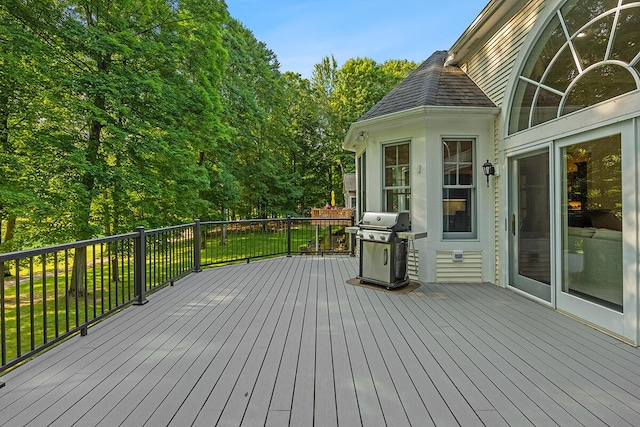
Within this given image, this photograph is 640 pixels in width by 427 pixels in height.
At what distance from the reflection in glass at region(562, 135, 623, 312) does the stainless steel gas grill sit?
192 centimetres

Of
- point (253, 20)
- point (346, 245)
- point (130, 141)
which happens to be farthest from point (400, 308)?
point (253, 20)

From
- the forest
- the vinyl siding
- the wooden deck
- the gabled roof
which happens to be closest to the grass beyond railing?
the wooden deck

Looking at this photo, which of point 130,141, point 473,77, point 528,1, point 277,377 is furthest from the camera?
point 130,141

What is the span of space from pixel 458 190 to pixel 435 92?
5.51 feet

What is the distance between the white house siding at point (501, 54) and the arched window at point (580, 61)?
37cm

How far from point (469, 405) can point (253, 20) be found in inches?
794

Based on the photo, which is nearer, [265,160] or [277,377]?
[277,377]

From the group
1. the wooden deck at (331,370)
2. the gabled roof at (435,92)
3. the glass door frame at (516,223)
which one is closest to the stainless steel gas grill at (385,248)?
the wooden deck at (331,370)

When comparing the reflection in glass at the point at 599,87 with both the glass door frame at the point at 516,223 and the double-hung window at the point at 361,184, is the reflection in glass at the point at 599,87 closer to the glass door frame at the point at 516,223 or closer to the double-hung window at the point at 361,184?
the glass door frame at the point at 516,223

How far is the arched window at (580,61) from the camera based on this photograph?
293 centimetres

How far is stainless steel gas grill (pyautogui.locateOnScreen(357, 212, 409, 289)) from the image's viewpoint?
4656mm

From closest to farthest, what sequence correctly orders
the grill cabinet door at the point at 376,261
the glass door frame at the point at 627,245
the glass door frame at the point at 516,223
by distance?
the glass door frame at the point at 627,245 < the glass door frame at the point at 516,223 < the grill cabinet door at the point at 376,261

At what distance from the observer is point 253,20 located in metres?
17.7

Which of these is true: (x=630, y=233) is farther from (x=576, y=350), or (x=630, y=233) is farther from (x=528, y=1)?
(x=528, y=1)
